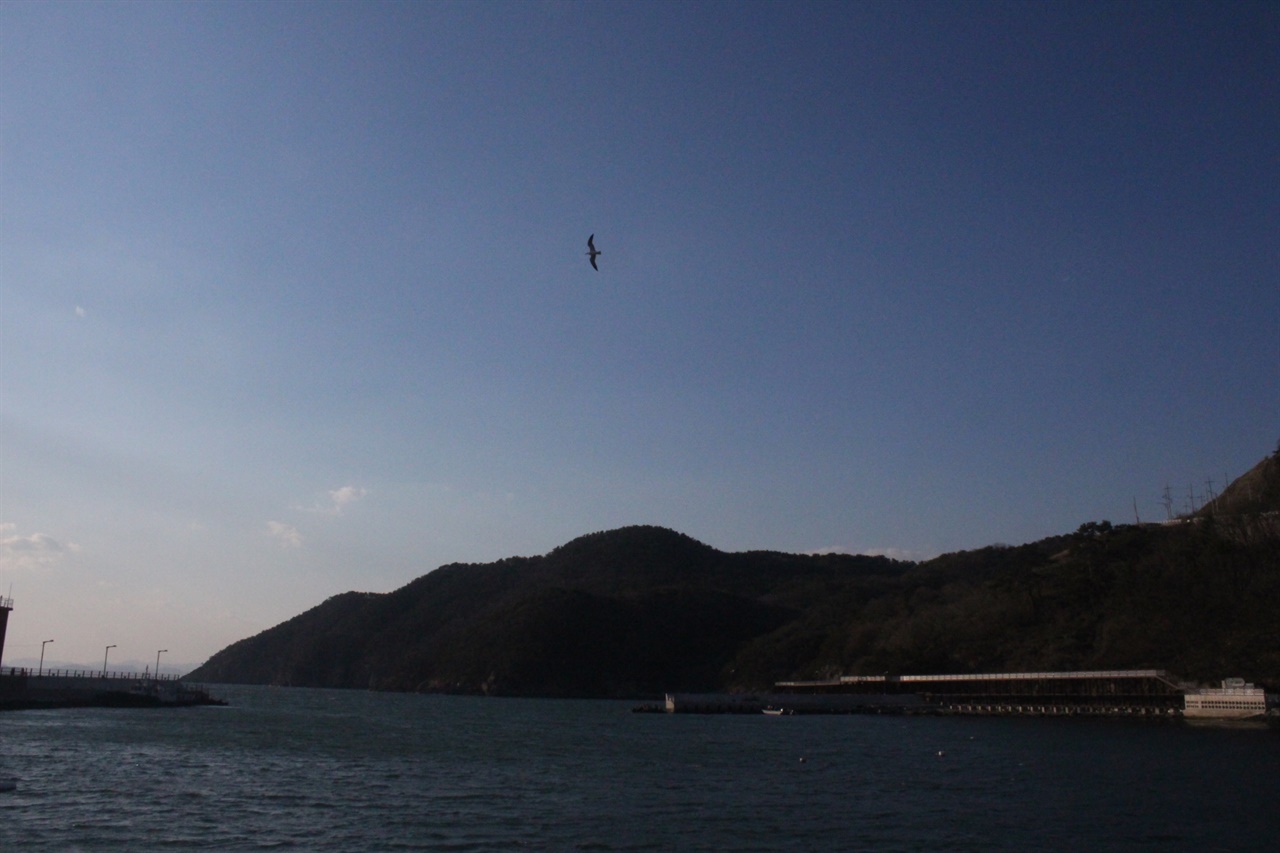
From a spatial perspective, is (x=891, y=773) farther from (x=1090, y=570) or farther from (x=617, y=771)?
(x=1090, y=570)

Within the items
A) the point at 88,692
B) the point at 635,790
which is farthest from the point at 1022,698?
the point at 88,692

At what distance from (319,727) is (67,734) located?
22.7m

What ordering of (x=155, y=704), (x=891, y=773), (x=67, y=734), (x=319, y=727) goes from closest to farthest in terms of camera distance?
1. (x=891, y=773)
2. (x=67, y=734)
3. (x=319, y=727)
4. (x=155, y=704)

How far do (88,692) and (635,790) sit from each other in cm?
9048

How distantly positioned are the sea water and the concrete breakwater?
18760 mm

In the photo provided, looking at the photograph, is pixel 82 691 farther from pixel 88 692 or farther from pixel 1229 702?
pixel 1229 702

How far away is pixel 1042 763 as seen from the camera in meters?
53.6

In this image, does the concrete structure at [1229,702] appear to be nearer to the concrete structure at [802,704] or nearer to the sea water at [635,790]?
the sea water at [635,790]

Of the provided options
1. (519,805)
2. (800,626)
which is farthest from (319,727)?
(800,626)

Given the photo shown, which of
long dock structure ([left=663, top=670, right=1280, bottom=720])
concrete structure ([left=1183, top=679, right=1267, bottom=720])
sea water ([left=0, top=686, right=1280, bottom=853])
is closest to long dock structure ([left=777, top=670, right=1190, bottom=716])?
long dock structure ([left=663, top=670, right=1280, bottom=720])

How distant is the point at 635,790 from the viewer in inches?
1692

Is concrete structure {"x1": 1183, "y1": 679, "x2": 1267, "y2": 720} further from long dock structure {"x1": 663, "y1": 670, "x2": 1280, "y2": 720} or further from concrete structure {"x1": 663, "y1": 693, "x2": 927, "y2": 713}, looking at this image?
concrete structure {"x1": 663, "y1": 693, "x2": 927, "y2": 713}

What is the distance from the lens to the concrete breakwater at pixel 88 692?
93.4 m

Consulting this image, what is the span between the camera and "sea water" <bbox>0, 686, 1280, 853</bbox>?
3120cm
